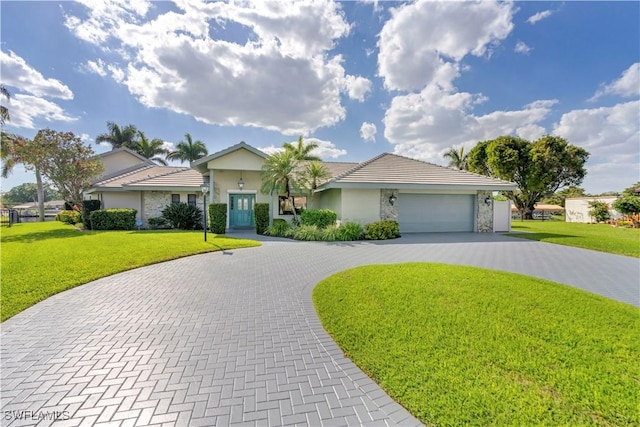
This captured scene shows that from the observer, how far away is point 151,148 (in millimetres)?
35969

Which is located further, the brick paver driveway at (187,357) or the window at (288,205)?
the window at (288,205)

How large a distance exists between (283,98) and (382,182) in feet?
33.2

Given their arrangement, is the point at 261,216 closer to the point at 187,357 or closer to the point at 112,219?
the point at 112,219

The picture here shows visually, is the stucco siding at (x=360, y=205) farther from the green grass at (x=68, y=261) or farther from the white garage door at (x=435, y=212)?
the green grass at (x=68, y=261)

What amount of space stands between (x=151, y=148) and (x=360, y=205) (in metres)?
35.2

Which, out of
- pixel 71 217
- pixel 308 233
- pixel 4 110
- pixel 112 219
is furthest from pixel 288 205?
pixel 4 110

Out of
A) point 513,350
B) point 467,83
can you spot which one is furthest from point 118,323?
point 467,83

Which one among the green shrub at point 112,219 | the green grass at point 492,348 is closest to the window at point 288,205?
the green shrub at point 112,219

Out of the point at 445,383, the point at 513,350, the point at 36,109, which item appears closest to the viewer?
the point at 445,383

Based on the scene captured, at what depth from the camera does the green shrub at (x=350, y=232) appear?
1349cm

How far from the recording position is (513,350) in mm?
3441

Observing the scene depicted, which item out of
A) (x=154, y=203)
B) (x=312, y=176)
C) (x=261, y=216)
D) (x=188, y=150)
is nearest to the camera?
(x=261, y=216)

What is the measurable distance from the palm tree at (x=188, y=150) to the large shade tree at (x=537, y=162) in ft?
131

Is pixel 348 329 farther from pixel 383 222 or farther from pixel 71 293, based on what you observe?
pixel 383 222
